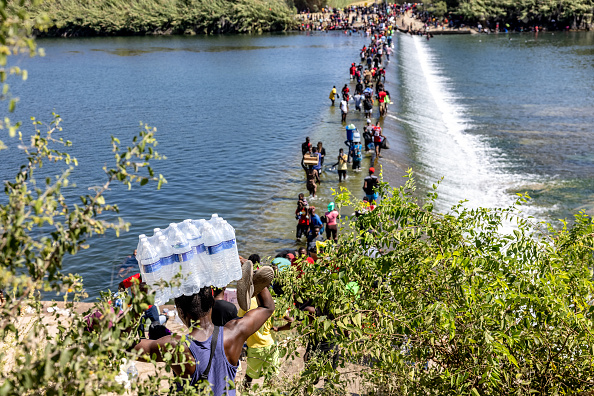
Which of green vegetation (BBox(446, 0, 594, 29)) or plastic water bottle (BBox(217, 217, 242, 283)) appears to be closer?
plastic water bottle (BBox(217, 217, 242, 283))

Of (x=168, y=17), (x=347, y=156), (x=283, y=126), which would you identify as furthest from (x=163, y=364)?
(x=168, y=17)

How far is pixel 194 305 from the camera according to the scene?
189 inches

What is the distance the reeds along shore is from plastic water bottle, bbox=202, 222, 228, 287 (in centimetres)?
9333

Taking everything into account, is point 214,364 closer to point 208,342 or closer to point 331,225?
point 208,342

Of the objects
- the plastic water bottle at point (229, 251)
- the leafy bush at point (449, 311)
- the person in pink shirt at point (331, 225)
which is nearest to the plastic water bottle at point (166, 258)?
the plastic water bottle at point (229, 251)

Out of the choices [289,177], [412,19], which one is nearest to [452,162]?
[289,177]

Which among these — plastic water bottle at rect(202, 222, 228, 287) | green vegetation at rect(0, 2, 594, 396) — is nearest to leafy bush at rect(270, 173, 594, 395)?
green vegetation at rect(0, 2, 594, 396)

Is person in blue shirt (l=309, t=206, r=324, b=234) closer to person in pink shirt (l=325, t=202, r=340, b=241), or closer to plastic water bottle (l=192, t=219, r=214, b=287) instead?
person in pink shirt (l=325, t=202, r=340, b=241)

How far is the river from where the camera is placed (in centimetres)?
1981

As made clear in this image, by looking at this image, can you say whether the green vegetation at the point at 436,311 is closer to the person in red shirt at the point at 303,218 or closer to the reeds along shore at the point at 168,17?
the person in red shirt at the point at 303,218

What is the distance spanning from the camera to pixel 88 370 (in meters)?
2.92

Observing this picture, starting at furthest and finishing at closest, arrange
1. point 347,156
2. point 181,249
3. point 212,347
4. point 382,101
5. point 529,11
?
1. point 529,11
2. point 382,101
3. point 347,156
4. point 181,249
5. point 212,347

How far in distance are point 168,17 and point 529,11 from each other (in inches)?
2321

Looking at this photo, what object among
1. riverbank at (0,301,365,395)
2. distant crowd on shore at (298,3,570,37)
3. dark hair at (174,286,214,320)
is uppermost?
distant crowd on shore at (298,3,570,37)
